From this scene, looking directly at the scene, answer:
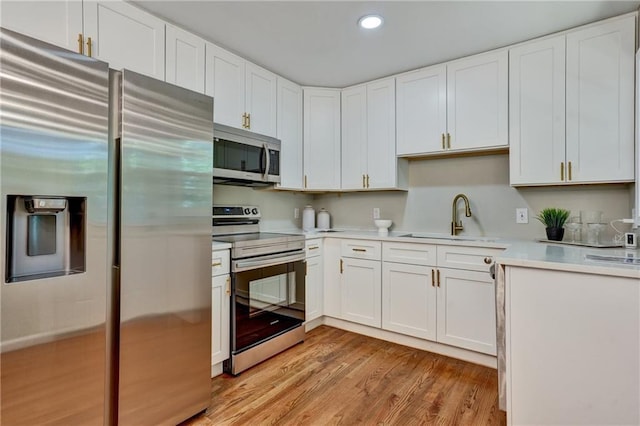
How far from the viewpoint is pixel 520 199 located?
2.69m

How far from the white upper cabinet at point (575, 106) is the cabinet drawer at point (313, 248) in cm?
166

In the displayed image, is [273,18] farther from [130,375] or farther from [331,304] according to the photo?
[331,304]

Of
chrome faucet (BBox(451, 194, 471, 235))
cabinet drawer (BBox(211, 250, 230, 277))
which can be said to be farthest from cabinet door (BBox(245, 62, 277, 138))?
chrome faucet (BBox(451, 194, 471, 235))

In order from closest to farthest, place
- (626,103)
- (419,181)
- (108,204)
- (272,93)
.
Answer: (108,204) → (626,103) → (272,93) → (419,181)

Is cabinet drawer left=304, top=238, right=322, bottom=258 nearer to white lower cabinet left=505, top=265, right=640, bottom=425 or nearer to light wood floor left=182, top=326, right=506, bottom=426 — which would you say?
light wood floor left=182, top=326, right=506, bottom=426

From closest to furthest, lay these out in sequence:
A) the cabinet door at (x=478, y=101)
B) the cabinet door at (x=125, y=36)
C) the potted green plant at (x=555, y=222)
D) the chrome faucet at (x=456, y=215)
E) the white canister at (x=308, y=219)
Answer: the cabinet door at (x=125, y=36), the potted green plant at (x=555, y=222), the cabinet door at (x=478, y=101), the chrome faucet at (x=456, y=215), the white canister at (x=308, y=219)

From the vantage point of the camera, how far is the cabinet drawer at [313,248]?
115 inches

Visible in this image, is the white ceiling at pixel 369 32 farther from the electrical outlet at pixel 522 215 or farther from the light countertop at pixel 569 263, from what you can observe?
the light countertop at pixel 569 263

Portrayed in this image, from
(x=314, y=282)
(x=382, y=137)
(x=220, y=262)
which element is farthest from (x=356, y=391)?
(x=382, y=137)

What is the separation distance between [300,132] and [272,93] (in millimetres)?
480

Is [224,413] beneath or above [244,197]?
beneath

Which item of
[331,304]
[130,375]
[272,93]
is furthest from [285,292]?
[272,93]

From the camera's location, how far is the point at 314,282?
3016 millimetres

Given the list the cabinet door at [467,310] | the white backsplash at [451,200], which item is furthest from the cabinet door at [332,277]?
the cabinet door at [467,310]
